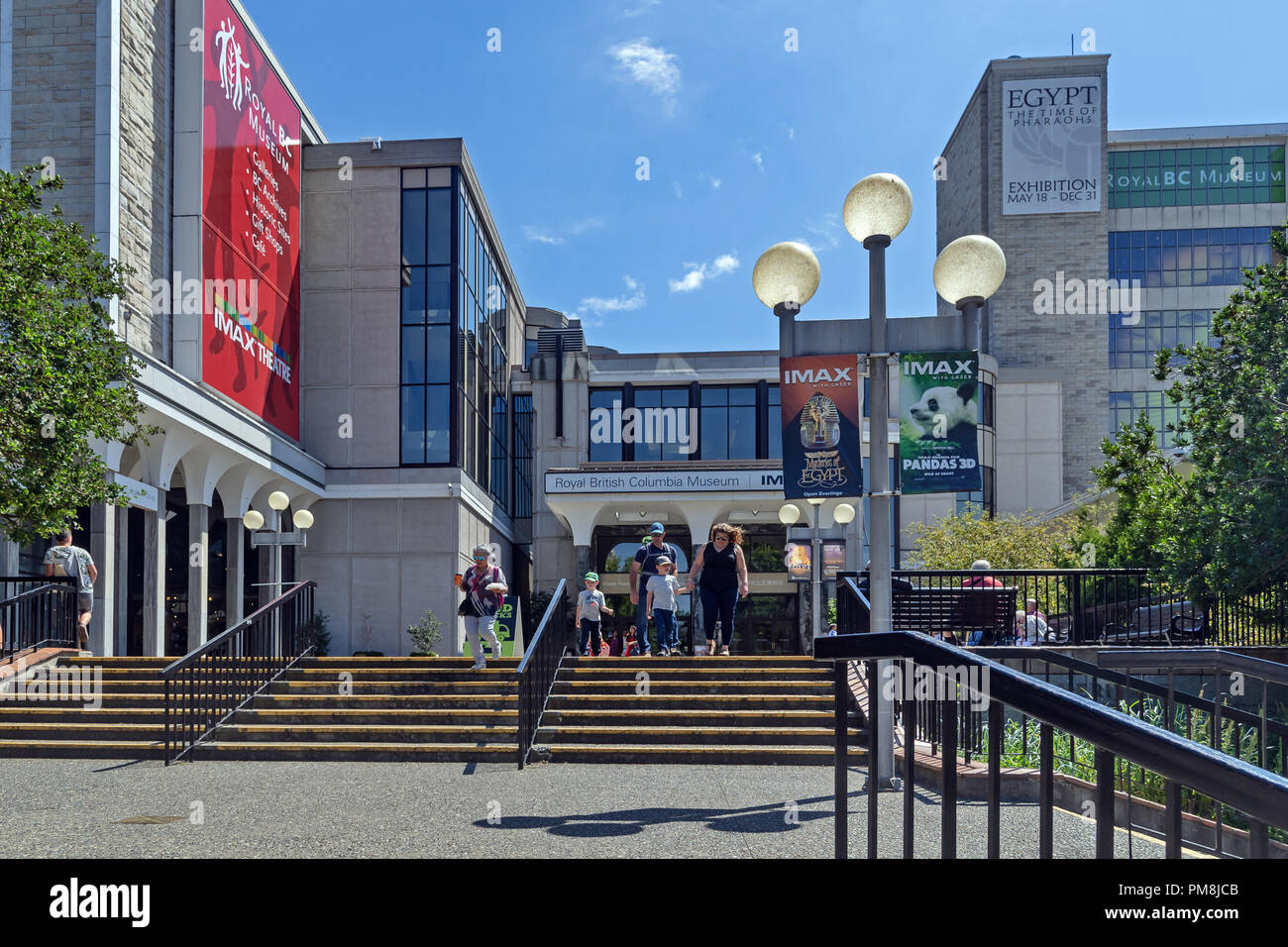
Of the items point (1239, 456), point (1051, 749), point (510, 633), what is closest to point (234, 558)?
point (510, 633)

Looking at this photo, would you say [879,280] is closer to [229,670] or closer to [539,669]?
[539,669]

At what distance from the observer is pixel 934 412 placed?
8414 millimetres

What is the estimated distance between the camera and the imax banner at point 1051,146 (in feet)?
202

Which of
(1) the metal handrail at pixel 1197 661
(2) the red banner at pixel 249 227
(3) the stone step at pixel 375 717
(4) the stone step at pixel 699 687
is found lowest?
(3) the stone step at pixel 375 717

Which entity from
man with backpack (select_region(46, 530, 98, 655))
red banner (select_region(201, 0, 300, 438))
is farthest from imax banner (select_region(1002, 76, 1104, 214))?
man with backpack (select_region(46, 530, 98, 655))

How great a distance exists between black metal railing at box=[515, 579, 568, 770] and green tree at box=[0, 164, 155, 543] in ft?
18.3

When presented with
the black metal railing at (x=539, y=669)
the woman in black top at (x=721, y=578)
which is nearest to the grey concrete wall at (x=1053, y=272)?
the woman in black top at (x=721, y=578)

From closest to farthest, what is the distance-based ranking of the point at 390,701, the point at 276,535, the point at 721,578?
the point at 390,701 → the point at 721,578 → the point at 276,535

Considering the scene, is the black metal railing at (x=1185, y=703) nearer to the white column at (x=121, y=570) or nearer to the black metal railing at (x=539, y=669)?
the black metal railing at (x=539, y=669)

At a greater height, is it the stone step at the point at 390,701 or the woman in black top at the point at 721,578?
the woman in black top at the point at 721,578

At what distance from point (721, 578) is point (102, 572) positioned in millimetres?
11714

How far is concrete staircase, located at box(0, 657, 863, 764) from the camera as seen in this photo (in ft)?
34.1

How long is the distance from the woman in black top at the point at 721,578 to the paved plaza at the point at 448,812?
3.43m
